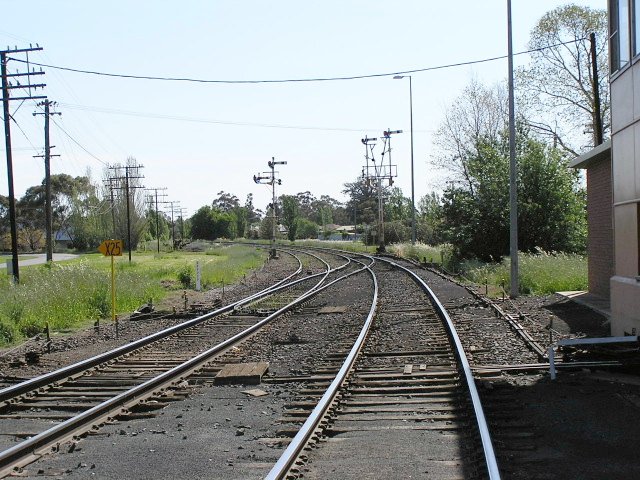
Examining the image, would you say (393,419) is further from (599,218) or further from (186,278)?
(186,278)

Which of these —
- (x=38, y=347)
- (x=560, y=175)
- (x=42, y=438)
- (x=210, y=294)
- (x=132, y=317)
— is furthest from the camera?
(x=560, y=175)

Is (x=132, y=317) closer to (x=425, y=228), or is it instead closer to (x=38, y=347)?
(x=38, y=347)

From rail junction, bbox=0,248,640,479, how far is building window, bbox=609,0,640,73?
4.76 m

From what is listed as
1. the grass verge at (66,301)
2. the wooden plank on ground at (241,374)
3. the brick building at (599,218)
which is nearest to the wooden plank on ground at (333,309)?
the grass verge at (66,301)

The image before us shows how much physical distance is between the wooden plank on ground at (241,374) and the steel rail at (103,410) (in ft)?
1.70

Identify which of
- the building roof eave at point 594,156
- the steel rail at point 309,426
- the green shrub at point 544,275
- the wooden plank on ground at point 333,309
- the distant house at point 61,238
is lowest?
the wooden plank on ground at point 333,309

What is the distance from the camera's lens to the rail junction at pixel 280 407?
5.80 meters

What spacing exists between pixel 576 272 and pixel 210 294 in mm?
11920

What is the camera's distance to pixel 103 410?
7539 millimetres

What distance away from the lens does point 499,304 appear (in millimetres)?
17969

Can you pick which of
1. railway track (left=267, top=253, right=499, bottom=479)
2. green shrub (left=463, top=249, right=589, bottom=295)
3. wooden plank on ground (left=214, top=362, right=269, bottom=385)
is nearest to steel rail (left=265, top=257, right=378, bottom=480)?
railway track (left=267, top=253, right=499, bottom=479)

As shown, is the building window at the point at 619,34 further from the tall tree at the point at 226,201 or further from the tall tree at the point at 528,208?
the tall tree at the point at 226,201

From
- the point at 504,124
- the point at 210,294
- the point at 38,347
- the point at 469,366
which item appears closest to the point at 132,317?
the point at 38,347

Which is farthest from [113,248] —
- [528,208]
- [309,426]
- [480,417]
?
[528,208]
